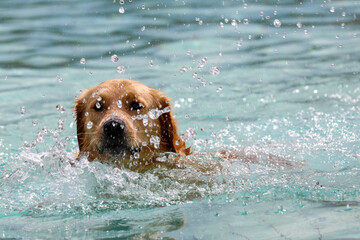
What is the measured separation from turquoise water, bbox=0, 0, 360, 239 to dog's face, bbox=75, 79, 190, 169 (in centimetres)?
21

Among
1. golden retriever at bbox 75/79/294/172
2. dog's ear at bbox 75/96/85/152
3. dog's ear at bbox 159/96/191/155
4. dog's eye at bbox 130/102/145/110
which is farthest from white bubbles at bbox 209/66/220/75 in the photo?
dog's eye at bbox 130/102/145/110

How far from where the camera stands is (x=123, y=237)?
3836 mm

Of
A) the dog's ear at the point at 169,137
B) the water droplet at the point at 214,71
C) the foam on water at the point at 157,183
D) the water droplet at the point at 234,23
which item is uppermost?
the water droplet at the point at 234,23

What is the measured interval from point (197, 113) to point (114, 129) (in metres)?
3.08

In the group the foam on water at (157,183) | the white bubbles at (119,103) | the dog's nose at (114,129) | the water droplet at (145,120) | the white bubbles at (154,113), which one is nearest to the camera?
the foam on water at (157,183)

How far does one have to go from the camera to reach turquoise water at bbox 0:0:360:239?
13.8ft

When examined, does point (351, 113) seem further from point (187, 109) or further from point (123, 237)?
point (123, 237)

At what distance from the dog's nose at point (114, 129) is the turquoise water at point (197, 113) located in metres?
0.36

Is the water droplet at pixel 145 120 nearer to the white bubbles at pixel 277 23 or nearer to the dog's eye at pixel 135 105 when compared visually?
the dog's eye at pixel 135 105

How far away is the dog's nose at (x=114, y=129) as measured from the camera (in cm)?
494

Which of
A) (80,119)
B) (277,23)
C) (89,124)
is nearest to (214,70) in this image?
(277,23)

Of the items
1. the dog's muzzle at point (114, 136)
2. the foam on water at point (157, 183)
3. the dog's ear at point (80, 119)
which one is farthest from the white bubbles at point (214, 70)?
the dog's muzzle at point (114, 136)

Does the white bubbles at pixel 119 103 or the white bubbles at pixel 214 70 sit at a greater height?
the white bubbles at pixel 119 103

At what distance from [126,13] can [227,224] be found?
9.48m
